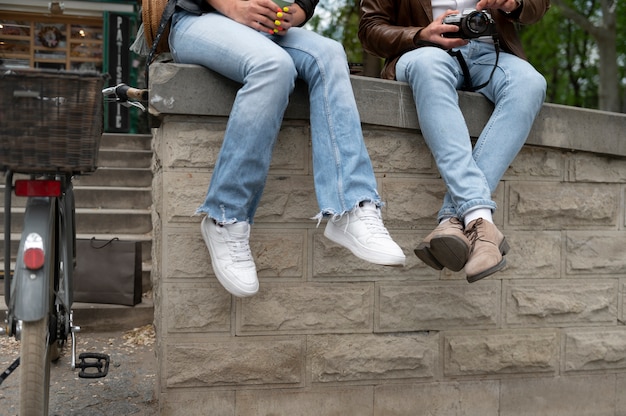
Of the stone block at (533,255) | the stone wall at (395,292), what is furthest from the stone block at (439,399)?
the stone block at (533,255)

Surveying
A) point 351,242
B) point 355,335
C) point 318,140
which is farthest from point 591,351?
point 318,140

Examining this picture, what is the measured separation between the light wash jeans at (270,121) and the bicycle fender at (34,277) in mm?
563

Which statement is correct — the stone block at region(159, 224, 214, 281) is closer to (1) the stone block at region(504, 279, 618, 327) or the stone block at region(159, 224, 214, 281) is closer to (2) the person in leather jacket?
(2) the person in leather jacket

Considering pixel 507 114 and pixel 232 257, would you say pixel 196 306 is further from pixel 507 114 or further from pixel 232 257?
pixel 507 114

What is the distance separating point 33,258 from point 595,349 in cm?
263

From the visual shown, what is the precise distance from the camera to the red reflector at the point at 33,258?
7.68 ft

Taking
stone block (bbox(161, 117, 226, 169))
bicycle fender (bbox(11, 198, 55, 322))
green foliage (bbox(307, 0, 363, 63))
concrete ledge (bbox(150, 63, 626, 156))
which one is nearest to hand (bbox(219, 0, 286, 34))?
concrete ledge (bbox(150, 63, 626, 156))

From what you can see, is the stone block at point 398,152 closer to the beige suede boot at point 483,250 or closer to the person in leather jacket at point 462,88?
the person in leather jacket at point 462,88

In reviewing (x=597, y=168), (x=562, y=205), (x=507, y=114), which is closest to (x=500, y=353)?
(x=562, y=205)

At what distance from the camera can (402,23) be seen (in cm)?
349

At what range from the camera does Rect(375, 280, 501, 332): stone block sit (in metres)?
3.17

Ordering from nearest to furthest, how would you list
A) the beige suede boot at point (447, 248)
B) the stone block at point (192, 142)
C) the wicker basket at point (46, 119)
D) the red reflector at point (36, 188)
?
the wicker basket at point (46, 119) < the red reflector at point (36, 188) < the beige suede boot at point (447, 248) < the stone block at point (192, 142)

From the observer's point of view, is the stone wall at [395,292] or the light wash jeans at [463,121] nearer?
the light wash jeans at [463,121]

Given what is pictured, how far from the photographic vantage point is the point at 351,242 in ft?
8.57
